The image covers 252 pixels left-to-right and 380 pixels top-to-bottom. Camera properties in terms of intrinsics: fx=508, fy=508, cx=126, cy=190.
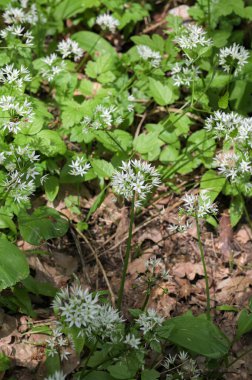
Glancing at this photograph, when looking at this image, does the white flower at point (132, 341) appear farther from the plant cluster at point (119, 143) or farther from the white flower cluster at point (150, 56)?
the white flower cluster at point (150, 56)

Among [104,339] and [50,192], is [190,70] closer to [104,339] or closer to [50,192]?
[50,192]

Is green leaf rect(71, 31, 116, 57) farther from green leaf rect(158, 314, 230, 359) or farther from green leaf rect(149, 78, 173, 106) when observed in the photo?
green leaf rect(158, 314, 230, 359)

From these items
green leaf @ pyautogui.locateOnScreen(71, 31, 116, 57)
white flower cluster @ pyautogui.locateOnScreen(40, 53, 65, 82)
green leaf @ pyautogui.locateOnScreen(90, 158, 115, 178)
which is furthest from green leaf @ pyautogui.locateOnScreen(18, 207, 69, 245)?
green leaf @ pyautogui.locateOnScreen(71, 31, 116, 57)

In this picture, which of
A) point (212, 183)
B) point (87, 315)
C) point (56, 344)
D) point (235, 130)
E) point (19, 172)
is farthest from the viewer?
point (212, 183)

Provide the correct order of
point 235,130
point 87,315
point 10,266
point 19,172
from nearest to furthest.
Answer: point 87,315
point 10,266
point 19,172
point 235,130

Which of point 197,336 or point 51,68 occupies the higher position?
point 51,68

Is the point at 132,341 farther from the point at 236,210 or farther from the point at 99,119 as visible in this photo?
the point at 236,210

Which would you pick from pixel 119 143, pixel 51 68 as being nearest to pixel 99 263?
pixel 119 143

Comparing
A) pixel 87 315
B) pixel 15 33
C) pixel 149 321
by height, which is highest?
pixel 15 33
